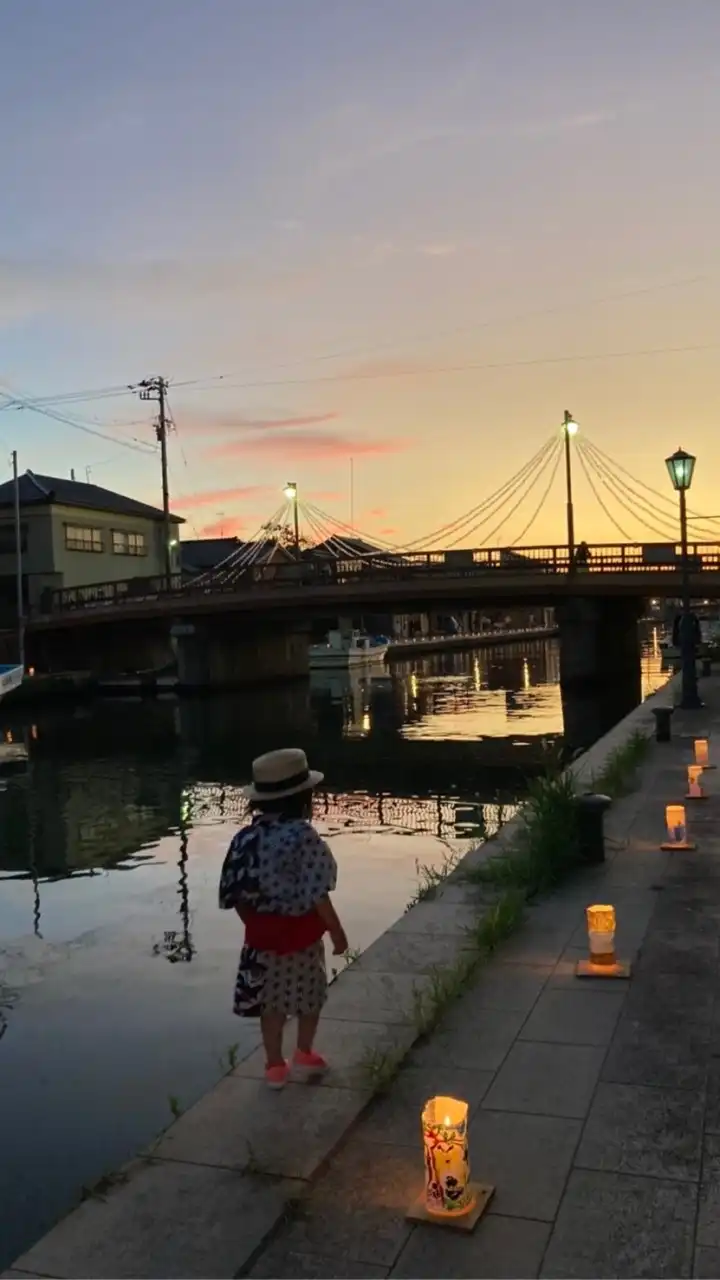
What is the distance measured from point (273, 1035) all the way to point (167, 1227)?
1.08 meters

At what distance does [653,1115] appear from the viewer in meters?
4.09

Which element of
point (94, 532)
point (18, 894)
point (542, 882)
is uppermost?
point (94, 532)

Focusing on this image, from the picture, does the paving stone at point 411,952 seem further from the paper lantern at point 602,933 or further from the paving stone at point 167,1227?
the paving stone at point 167,1227

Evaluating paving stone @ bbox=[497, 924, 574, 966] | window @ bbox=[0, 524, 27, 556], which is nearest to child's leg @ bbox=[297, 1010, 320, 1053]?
paving stone @ bbox=[497, 924, 574, 966]

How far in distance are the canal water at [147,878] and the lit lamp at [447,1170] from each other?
6.48ft

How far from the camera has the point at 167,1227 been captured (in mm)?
3525

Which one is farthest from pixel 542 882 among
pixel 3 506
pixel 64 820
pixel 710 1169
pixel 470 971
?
pixel 3 506

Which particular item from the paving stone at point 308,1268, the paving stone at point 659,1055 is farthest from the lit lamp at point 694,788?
the paving stone at point 308,1268

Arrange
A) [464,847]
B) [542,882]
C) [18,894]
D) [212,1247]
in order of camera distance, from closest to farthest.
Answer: [212,1247] < [542,882] < [18,894] < [464,847]

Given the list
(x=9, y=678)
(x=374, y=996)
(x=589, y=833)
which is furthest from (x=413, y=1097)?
(x=9, y=678)

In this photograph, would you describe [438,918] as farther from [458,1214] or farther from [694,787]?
[694,787]

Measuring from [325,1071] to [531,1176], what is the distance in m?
1.24

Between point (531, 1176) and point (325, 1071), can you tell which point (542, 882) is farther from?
point (531, 1176)

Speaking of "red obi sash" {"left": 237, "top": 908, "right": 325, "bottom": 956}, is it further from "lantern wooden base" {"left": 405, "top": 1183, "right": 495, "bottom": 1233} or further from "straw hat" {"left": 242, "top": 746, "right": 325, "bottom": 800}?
"lantern wooden base" {"left": 405, "top": 1183, "right": 495, "bottom": 1233}
